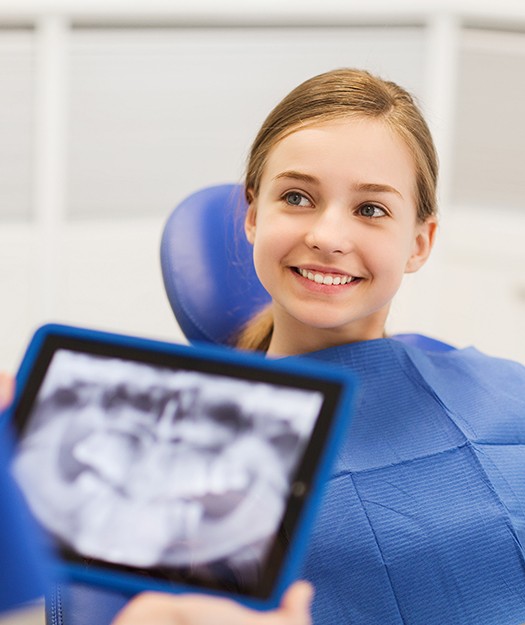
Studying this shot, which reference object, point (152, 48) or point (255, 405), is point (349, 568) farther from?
point (152, 48)

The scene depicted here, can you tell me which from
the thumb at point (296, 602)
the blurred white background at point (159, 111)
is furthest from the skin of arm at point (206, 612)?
the blurred white background at point (159, 111)

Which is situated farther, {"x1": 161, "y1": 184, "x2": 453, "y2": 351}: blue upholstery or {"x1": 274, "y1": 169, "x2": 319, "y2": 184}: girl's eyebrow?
{"x1": 161, "y1": 184, "x2": 453, "y2": 351}: blue upholstery

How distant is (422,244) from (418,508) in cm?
33

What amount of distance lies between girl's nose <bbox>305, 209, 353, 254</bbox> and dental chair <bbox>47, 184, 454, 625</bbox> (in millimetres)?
307

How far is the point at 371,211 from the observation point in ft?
3.68

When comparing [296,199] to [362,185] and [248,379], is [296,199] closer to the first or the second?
[362,185]

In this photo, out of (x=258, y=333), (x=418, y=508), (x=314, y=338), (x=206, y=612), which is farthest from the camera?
(x=258, y=333)

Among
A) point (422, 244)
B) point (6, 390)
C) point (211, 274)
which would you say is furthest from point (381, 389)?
point (6, 390)

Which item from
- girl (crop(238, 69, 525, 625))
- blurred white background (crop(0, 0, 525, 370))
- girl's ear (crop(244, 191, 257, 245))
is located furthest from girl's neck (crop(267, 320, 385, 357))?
blurred white background (crop(0, 0, 525, 370))

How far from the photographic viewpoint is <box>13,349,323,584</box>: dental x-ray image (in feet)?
2.37

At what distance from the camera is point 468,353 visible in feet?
4.21

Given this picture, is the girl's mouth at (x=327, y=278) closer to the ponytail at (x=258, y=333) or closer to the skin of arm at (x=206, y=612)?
the ponytail at (x=258, y=333)

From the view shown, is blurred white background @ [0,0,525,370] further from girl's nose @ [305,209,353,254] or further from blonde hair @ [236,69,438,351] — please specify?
girl's nose @ [305,209,353,254]

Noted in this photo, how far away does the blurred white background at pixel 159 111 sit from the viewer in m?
2.19
